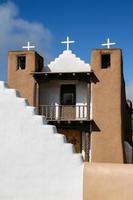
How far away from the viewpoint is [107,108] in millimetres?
22984

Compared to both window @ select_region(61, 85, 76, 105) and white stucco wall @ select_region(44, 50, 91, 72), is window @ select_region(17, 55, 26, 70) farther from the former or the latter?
window @ select_region(61, 85, 76, 105)

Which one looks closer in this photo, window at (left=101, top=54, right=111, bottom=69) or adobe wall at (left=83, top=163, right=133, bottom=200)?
adobe wall at (left=83, top=163, right=133, bottom=200)

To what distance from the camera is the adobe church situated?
22.8 metres

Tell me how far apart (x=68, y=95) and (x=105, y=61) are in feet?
9.76

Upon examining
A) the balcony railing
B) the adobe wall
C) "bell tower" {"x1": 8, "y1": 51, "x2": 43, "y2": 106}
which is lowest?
the adobe wall

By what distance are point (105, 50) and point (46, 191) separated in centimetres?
1522

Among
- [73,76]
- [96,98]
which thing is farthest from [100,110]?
[73,76]

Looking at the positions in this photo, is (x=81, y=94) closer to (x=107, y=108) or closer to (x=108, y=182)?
(x=107, y=108)

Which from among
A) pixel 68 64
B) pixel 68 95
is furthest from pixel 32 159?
pixel 68 64

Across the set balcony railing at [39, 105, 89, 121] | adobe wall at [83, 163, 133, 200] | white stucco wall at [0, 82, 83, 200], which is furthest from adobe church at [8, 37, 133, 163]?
adobe wall at [83, 163, 133, 200]

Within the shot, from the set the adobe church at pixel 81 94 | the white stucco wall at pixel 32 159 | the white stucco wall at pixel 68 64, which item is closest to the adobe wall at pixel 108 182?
the white stucco wall at pixel 32 159

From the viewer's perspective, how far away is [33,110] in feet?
31.2

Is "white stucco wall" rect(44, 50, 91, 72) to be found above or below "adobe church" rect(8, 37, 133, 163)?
above

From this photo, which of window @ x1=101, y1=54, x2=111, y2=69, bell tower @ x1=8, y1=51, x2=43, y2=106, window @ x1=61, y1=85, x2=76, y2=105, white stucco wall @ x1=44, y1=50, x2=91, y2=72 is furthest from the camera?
window @ x1=61, y1=85, x2=76, y2=105
